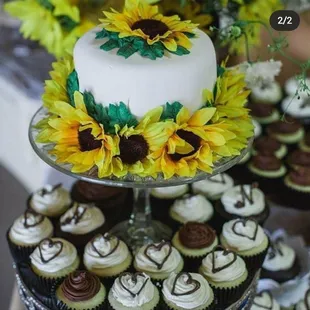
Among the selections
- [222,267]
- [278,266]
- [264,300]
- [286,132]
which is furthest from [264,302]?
[286,132]

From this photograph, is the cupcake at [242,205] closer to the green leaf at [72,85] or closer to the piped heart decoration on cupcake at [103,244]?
the piped heart decoration on cupcake at [103,244]

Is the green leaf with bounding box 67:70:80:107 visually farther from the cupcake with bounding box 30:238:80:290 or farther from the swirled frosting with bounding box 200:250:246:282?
the swirled frosting with bounding box 200:250:246:282

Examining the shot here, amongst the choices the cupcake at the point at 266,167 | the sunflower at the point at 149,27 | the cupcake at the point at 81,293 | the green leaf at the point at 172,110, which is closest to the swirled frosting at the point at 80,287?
the cupcake at the point at 81,293

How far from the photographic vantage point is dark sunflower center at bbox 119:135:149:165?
1.01 metres

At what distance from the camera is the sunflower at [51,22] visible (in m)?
1.37

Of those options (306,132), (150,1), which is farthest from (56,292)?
(306,132)

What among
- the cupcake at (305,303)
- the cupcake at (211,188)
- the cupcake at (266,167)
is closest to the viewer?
the cupcake at (305,303)

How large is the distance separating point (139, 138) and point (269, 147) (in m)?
0.74

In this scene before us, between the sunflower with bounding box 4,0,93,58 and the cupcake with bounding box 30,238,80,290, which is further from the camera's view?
the sunflower with bounding box 4,0,93,58

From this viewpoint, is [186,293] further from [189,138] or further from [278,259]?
[278,259]

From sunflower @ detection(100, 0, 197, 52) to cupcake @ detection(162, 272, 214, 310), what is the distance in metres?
0.40

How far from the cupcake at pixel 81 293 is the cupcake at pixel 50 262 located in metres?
0.05

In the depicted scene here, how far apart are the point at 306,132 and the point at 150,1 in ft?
2.48

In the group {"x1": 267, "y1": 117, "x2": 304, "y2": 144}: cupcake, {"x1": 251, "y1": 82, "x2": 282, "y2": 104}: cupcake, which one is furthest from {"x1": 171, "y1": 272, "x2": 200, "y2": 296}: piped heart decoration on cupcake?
{"x1": 251, "y1": 82, "x2": 282, "y2": 104}: cupcake
